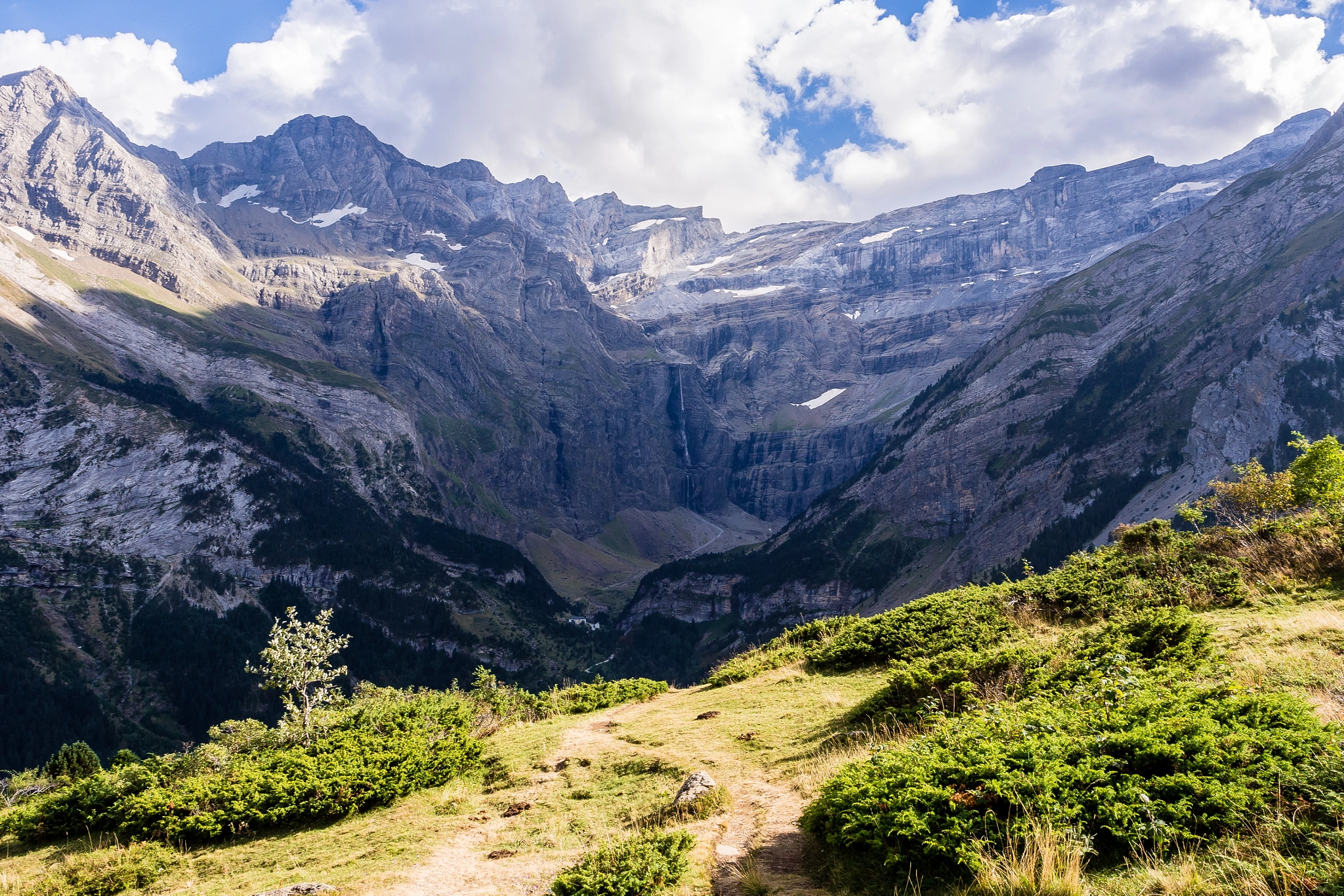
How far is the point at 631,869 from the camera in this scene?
10781mm

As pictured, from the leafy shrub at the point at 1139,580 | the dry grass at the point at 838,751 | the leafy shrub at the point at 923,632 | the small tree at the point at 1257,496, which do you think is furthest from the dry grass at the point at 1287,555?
the dry grass at the point at 838,751

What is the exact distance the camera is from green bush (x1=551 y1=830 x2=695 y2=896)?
34.3ft

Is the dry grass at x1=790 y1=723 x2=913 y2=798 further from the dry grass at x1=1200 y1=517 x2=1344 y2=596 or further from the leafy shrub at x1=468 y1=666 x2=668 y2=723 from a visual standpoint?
the leafy shrub at x1=468 y1=666 x2=668 y2=723

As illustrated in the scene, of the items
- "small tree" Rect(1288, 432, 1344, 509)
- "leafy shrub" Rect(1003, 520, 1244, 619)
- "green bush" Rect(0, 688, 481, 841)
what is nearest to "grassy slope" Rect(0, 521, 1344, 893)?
"green bush" Rect(0, 688, 481, 841)

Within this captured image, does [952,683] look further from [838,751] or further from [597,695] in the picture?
[597,695]

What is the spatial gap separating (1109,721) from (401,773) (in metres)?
17.2

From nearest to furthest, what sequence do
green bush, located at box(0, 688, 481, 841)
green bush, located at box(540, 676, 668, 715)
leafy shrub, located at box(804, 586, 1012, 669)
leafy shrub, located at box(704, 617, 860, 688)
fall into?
green bush, located at box(0, 688, 481, 841)
leafy shrub, located at box(804, 586, 1012, 669)
leafy shrub, located at box(704, 617, 860, 688)
green bush, located at box(540, 676, 668, 715)

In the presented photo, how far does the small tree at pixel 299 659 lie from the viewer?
109ft

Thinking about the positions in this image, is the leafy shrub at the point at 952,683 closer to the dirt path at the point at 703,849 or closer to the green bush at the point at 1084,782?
the dirt path at the point at 703,849

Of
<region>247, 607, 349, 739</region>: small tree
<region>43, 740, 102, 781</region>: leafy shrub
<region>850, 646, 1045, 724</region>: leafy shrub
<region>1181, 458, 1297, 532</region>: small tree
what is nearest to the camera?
<region>850, 646, 1045, 724</region>: leafy shrub

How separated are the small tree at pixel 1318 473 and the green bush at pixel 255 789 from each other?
37.8 metres

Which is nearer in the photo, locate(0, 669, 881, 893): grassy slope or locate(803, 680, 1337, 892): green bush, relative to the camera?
locate(803, 680, 1337, 892): green bush

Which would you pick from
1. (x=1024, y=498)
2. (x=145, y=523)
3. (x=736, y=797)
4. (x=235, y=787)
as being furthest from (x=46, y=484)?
(x=1024, y=498)

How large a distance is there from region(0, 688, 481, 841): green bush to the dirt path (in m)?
3.22
